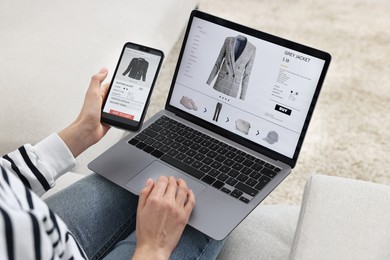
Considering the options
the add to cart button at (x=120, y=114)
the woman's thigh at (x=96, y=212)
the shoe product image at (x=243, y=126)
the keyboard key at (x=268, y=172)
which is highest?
the shoe product image at (x=243, y=126)

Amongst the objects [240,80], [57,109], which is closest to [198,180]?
Result: [240,80]

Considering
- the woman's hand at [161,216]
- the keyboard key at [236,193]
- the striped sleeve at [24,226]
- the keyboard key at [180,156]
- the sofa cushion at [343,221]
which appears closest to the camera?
the striped sleeve at [24,226]

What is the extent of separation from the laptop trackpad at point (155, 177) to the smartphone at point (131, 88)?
0.09 meters

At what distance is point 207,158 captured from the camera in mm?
1239

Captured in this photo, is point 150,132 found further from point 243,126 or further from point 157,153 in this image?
point 243,126

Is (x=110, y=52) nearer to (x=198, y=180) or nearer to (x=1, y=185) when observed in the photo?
(x=198, y=180)

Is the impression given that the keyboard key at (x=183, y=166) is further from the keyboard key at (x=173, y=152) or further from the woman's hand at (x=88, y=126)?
the woman's hand at (x=88, y=126)

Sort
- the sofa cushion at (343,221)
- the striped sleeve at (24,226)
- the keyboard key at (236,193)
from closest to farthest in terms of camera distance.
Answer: the striped sleeve at (24,226), the sofa cushion at (343,221), the keyboard key at (236,193)

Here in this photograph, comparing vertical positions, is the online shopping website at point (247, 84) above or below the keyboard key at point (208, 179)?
above

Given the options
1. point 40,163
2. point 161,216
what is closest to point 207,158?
point 161,216

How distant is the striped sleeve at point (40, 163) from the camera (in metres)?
1.04

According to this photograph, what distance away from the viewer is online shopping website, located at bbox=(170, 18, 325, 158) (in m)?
1.18

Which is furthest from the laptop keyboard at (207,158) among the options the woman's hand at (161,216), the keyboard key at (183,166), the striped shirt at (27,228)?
the striped shirt at (27,228)

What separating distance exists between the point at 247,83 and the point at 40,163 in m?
0.46
